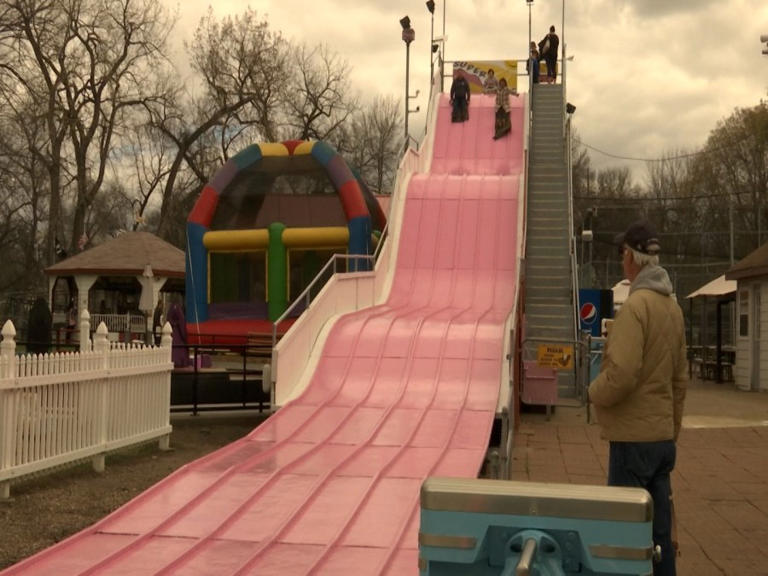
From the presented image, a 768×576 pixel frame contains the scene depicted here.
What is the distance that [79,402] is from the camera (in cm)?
988

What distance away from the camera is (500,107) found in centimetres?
2620

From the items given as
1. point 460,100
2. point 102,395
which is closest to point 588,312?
point 460,100

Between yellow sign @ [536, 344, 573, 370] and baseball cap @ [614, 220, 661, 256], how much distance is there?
9389 mm

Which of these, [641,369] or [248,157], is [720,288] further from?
[641,369]

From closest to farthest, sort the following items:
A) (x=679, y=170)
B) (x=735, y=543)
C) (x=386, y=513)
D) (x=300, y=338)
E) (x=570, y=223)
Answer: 1. (x=735, y=543)
2. (x=386, y=513)
3. (x=300, y=338)
4. (x=570, y=223)
5. (x=679, y=170)

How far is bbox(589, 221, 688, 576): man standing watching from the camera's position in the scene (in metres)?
4.71

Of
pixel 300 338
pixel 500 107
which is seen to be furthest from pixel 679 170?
pixel 300 338

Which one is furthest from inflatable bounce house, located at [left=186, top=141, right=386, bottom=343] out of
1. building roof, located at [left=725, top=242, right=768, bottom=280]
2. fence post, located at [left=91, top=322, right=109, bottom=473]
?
fence post, located at [left=91, top=322, right=109, bottom=473]

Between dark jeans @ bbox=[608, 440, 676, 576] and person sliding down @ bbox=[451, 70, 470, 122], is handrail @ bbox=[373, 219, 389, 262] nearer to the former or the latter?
person sliding down @ bbox=[451, 70, 470, 122]

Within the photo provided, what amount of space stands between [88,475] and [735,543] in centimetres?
646

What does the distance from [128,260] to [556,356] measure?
22367mm

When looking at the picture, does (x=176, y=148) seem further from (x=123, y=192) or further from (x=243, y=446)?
(x=243, y=446)

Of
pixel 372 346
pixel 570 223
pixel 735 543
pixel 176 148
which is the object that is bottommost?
pixel 735 543

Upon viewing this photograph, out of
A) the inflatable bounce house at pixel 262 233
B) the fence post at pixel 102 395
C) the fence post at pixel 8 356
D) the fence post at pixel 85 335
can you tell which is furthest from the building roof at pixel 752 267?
the fence post at pixel 8 356
